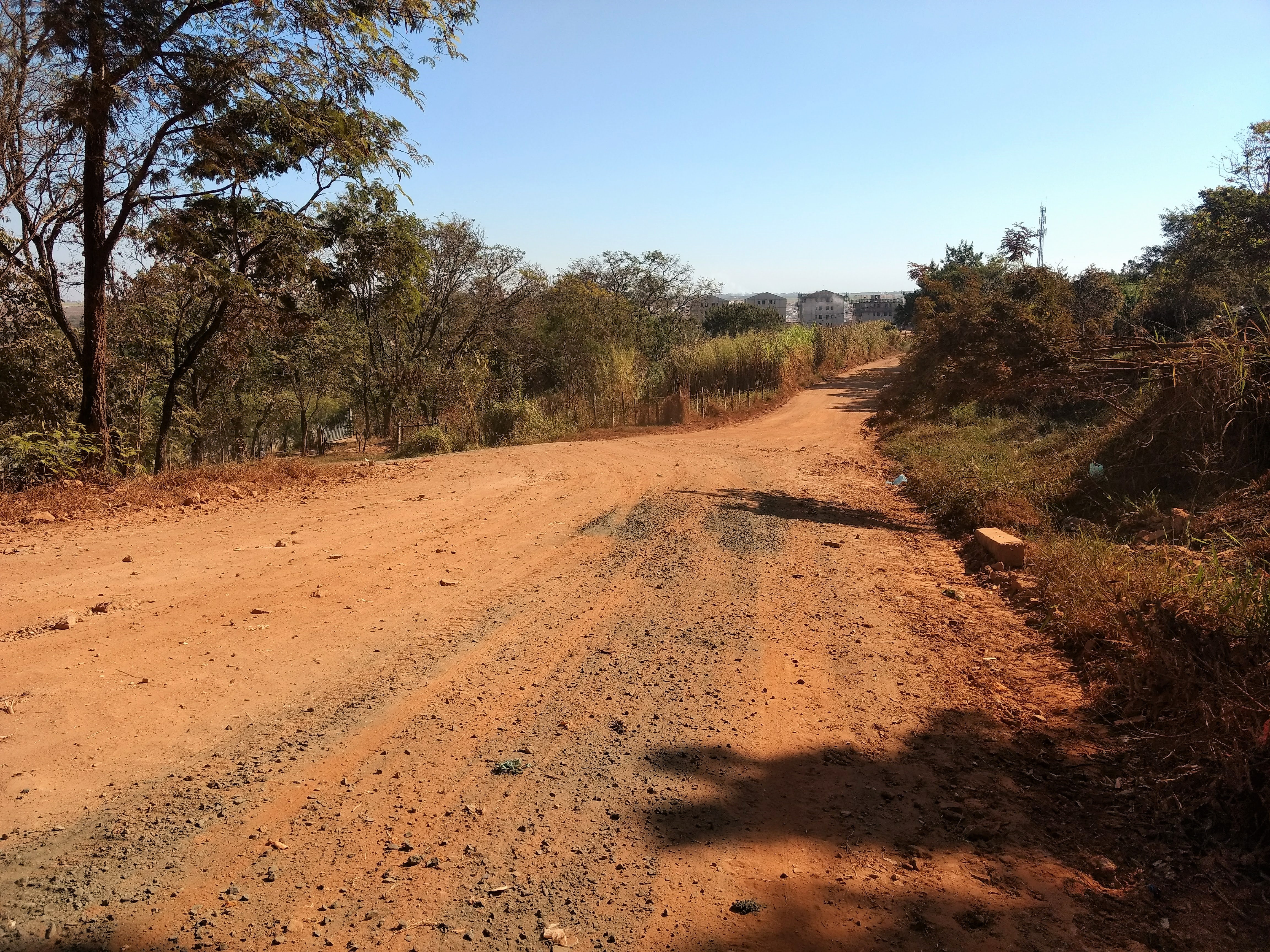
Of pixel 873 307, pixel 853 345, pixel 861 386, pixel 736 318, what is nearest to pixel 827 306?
pixel 873 307

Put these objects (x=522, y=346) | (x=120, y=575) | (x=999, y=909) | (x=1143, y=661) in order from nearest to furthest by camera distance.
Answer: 1. (x=999, y=909)
2. (x=1143, y=661)
3. (x=120, y=575)
4. (x=522, y=346)

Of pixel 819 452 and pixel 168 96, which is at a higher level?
pixel 168 96

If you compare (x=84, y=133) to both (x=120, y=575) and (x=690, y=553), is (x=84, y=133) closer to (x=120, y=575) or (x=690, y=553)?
(x=120, y=575)

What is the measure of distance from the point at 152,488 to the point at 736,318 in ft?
161

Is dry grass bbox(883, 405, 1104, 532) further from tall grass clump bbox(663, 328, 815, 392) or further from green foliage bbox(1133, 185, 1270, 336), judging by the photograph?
tall grass clump bbox(663, 328, 815, 392)

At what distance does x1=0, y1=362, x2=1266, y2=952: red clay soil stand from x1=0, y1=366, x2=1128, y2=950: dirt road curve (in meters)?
0.02

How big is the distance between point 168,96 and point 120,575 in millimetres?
7425

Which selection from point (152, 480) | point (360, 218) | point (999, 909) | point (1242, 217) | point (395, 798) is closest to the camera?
point (999, 909)

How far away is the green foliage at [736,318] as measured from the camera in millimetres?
53594

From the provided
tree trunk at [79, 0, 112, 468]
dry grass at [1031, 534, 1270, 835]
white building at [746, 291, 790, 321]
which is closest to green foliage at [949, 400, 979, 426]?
dry grass at [1031, 534, 1270, 835]

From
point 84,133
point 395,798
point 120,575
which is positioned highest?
point 84,133

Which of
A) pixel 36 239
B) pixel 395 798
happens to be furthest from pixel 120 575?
pixel 36 239

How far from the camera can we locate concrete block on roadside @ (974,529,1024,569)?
6.81m

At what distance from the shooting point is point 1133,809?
3285 mm
